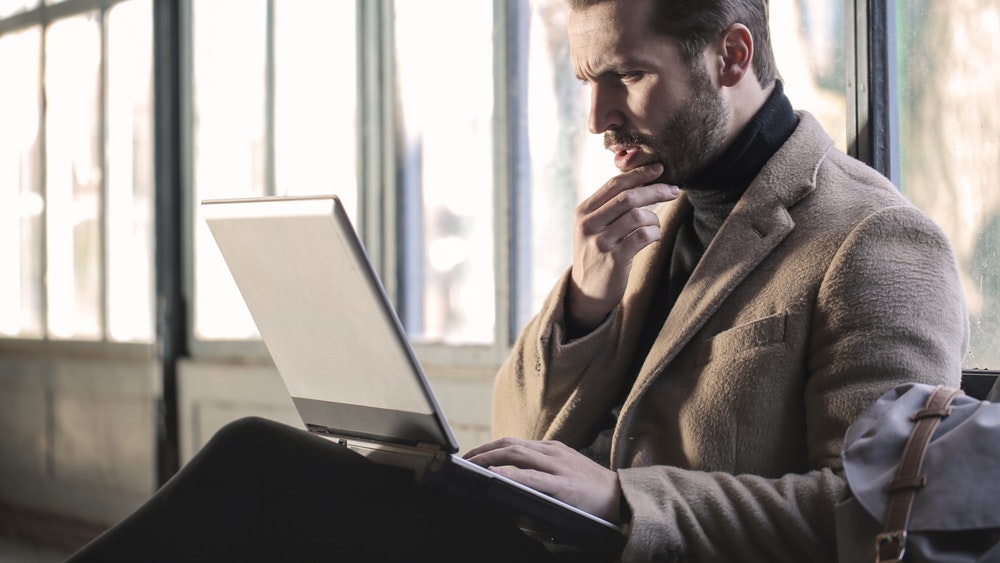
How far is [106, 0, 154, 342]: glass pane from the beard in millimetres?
2947

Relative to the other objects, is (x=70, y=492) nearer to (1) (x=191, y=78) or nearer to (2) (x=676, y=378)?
(1) (x=191, y=78)

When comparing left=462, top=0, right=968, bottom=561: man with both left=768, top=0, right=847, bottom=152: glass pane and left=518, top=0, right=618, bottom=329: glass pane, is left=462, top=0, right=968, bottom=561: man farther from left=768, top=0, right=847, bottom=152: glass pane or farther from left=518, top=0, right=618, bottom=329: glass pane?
left=518, top=0, right=618, bottom=329: glass pane

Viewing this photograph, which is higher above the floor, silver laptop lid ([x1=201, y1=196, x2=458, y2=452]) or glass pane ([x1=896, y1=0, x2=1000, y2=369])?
glass pane ([x1=896, y1=0, x2=1000, y2=369])

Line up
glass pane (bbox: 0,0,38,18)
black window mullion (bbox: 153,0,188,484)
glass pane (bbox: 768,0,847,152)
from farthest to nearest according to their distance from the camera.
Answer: glass pane (bbox: 0,0,38,18) < black window mullion (bbox: 153,0,188,484) < glass pane (bbox: 768,0,847,152)

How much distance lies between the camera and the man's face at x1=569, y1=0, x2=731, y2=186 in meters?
1.60

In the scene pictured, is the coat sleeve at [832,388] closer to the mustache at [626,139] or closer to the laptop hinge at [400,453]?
the laptop hinge at [400,453]

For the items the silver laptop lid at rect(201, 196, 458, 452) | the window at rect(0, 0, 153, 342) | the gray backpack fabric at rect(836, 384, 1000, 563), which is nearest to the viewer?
the gray backpack fabric at rect(836, 384, 1000, 563)

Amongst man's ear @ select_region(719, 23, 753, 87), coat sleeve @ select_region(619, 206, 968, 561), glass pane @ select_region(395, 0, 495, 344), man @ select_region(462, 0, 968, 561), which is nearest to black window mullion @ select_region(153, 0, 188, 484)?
glass pane @ select_region(395, 0, 495, 344)

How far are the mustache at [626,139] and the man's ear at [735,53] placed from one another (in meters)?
0.14

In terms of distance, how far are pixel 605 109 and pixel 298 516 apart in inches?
29.3

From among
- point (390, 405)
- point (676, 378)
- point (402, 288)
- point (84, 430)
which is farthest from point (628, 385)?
point (84, 430)

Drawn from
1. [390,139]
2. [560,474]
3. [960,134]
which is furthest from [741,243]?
[390,139]

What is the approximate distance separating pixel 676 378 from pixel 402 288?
182 centimetres

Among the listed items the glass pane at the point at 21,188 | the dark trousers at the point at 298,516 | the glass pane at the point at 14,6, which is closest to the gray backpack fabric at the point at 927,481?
the dark trousers at the point at 298,516
